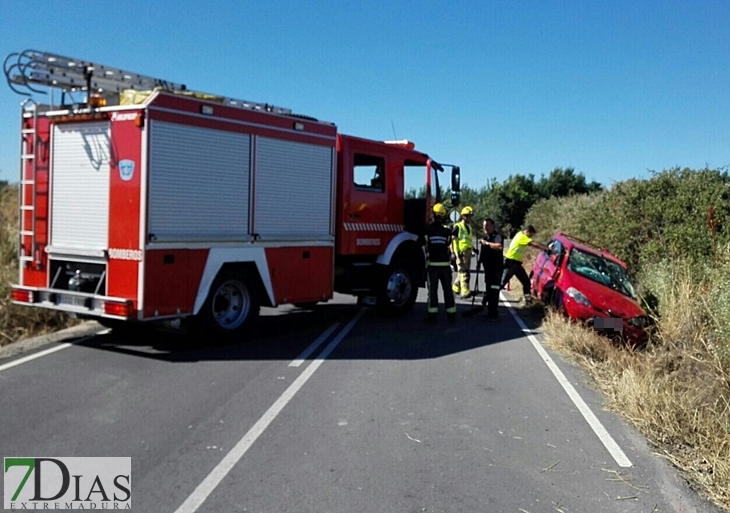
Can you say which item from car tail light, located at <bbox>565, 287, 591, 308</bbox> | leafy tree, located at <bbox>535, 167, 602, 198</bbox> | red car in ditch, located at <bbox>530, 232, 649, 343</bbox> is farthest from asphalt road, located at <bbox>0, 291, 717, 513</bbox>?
leafy tree, located at <bbox>535, 167, 602, 198</bbox>

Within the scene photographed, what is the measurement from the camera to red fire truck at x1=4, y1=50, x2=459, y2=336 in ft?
26.6

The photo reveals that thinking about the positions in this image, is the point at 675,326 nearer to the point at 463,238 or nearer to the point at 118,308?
the point at 463,238

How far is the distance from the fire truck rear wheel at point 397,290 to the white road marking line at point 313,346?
1.02 meters

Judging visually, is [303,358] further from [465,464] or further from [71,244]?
[465,464]

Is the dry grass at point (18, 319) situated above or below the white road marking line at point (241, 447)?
above

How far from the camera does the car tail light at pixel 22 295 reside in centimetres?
888

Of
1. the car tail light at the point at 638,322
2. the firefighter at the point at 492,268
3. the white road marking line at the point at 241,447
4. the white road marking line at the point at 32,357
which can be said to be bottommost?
the white road marking line at the point at 241,447

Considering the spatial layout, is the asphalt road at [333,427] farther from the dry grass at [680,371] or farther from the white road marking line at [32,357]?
the dry grass at [680,371]

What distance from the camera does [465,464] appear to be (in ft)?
17.0

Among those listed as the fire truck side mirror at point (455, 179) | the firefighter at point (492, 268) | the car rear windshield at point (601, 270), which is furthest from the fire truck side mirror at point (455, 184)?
the car rear windshield at point (601, 270)

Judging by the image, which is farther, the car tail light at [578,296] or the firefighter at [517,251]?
the firefighter at [517,251]

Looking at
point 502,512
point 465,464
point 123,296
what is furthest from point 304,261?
point 502,512

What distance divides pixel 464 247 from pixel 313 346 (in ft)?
20.1

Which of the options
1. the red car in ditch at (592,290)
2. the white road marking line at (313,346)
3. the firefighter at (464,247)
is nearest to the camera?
the white road marking line at (313,346)
